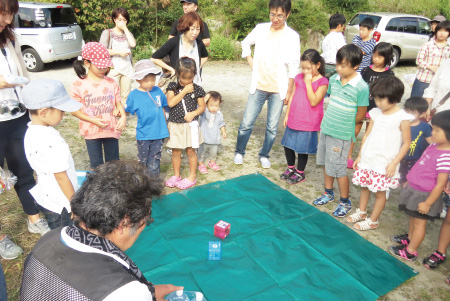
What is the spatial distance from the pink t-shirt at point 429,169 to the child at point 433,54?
289cm

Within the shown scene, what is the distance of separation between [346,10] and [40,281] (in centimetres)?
1678

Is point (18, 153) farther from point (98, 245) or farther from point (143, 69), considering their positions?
point (98, 245)

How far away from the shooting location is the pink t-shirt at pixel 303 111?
393cm

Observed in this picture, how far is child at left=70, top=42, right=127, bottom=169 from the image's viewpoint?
3.18 m

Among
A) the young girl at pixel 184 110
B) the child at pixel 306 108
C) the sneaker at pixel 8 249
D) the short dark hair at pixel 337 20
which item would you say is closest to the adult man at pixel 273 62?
the child at pixel 306 108

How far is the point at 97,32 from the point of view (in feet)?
36.7

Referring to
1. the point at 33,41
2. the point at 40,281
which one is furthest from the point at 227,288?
the point at 33,41

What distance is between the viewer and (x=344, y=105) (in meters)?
3.48

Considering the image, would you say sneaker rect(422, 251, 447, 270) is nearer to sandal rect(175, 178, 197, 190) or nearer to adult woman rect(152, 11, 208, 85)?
sandal rect(175, 178, 197, 190)

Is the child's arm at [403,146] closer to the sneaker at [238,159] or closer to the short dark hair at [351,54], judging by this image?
the short dark hair at [351,54]

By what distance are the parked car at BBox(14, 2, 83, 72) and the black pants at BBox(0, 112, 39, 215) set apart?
261 inches

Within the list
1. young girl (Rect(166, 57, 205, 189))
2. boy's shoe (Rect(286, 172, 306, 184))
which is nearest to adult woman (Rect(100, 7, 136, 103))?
→ young girl (Rect(166, 57, 205, 189))

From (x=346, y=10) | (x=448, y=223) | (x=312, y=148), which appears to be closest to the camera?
(x=448, y=223)

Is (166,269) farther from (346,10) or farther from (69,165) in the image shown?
(346,10)
